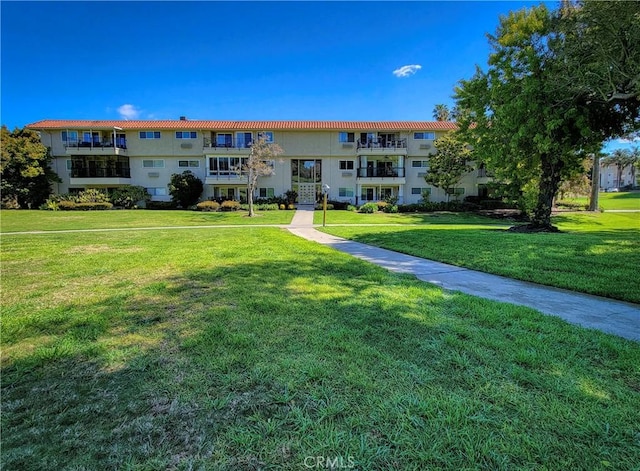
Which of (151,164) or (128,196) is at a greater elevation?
(151,164)

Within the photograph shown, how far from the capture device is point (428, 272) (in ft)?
23.0

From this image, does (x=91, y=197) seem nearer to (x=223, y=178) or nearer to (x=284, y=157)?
(x=223, y=178)

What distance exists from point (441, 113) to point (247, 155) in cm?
3548

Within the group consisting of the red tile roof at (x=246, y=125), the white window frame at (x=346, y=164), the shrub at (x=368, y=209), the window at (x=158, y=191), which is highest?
the red tile roof at (x=246, y=125)

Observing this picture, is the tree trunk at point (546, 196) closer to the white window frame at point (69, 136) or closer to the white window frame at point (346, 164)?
the white window frame at point (346, 164)

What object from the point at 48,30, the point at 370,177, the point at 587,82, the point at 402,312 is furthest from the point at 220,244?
the point at 370,177

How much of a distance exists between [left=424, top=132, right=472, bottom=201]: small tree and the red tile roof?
3.28 m

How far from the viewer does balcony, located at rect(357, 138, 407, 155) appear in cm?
3303

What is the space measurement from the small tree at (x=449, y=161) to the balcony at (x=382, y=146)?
3183 millimetres

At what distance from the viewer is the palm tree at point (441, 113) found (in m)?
52.1

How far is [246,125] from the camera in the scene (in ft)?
110

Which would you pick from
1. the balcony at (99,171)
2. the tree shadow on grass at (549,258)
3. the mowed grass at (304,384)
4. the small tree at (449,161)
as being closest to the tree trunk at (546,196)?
the tree shadow on grass at (549,258)

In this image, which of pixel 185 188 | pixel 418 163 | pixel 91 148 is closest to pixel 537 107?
pixel 418 163

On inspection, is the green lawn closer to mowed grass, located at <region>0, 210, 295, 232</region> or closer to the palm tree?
the palm tree
